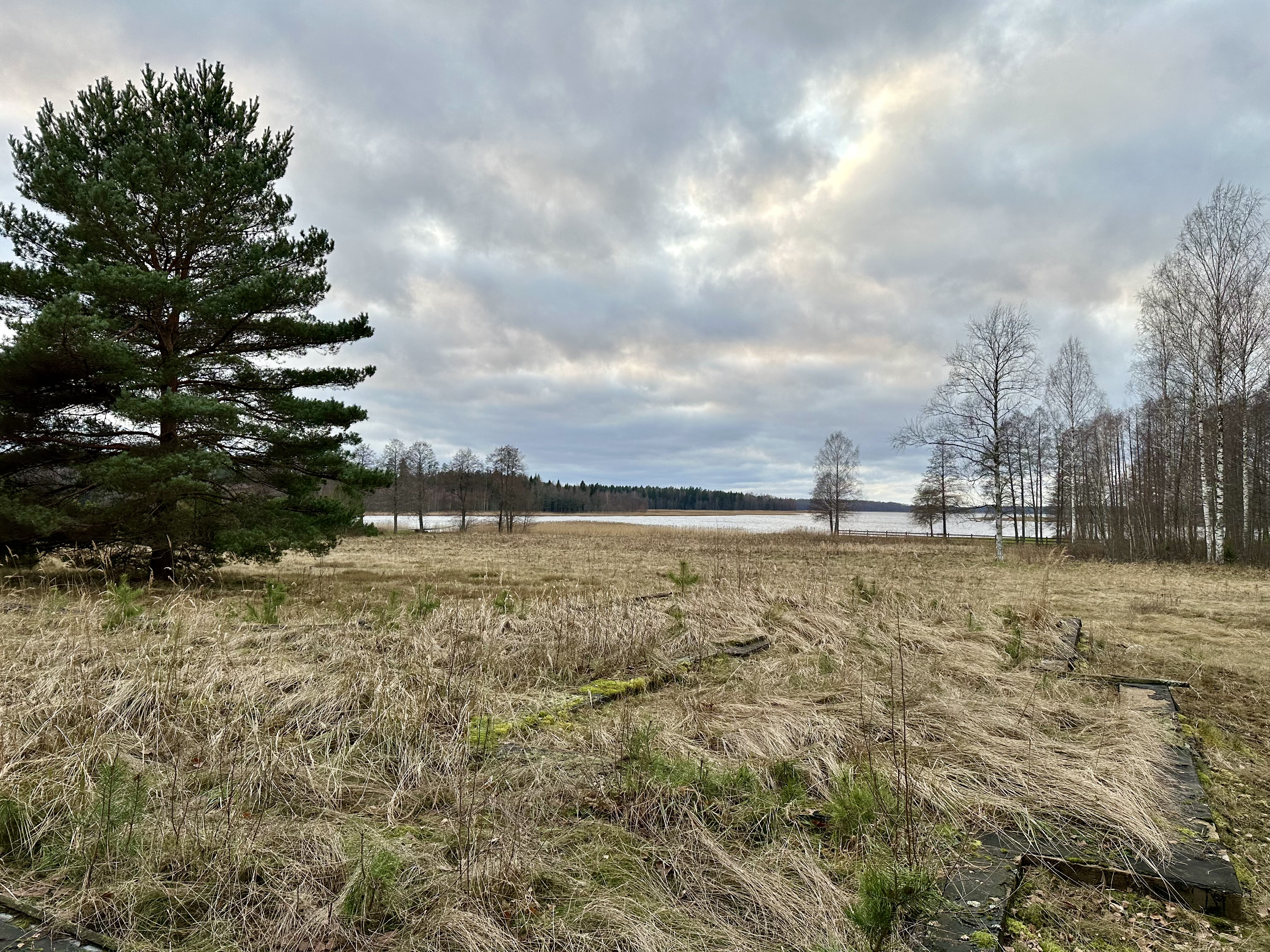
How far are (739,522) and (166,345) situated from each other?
63.4 meters

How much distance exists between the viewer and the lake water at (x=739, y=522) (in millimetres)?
53656

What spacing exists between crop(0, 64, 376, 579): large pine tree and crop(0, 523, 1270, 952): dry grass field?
421 cm

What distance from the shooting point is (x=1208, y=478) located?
20250 millimetres

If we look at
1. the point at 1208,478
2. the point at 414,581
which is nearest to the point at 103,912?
the point at 414,581

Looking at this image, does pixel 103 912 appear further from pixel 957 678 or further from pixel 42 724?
pixel 957 678

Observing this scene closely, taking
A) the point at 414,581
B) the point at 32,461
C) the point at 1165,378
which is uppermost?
the point at 1165,378

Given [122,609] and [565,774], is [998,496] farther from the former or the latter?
[122,609]

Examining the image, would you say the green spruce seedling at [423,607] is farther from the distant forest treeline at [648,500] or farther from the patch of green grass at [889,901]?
the distant forest treeline at [648,500]

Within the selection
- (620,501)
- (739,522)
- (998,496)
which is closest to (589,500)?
(620,501)

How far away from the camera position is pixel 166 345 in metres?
12.1

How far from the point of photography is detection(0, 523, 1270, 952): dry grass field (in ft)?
7.28

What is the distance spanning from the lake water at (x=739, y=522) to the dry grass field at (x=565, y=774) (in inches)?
1307

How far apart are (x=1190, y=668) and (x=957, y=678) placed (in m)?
3.27

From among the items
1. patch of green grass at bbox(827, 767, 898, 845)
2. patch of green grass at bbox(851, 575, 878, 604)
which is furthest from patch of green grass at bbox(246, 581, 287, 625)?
patch of green grass at bbox(851, 575, 878, 604)
